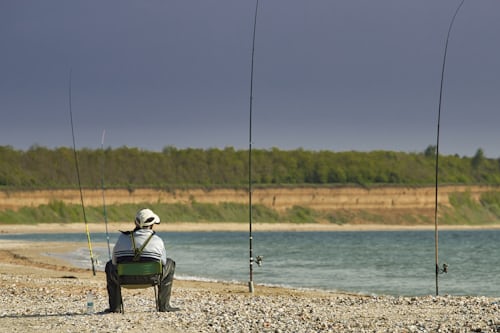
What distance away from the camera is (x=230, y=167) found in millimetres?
158750

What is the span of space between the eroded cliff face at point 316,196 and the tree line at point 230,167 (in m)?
2.72

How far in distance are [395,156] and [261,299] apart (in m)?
158

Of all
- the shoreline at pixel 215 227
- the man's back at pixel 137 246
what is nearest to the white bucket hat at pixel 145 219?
the man's back at pixel 137 246

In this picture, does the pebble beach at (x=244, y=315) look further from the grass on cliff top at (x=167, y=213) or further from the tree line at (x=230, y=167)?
the tree line at (x=230, y=167)

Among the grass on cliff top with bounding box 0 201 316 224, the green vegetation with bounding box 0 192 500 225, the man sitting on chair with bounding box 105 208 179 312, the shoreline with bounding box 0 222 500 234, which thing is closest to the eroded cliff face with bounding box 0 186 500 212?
the green vegetation with bounding box 0 192 500 225

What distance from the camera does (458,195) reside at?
152 meters

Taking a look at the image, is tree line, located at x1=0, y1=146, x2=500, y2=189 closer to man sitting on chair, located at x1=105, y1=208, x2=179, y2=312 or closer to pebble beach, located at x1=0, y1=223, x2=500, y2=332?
pebble beach, located at x1=0, y1=223, x2=500, y2=332

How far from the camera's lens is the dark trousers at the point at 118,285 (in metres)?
13.8

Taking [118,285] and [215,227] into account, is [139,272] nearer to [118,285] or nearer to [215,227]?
[118,285]

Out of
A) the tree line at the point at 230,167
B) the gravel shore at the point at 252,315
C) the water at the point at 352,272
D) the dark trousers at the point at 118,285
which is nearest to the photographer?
the gravel shore at the point at 252,315

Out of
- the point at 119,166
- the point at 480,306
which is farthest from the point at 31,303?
the point at 119,166

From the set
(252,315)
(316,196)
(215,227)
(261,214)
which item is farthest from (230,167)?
(252,315)

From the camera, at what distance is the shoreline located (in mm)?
102287

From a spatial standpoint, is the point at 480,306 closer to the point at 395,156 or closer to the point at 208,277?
the point at 208,277
